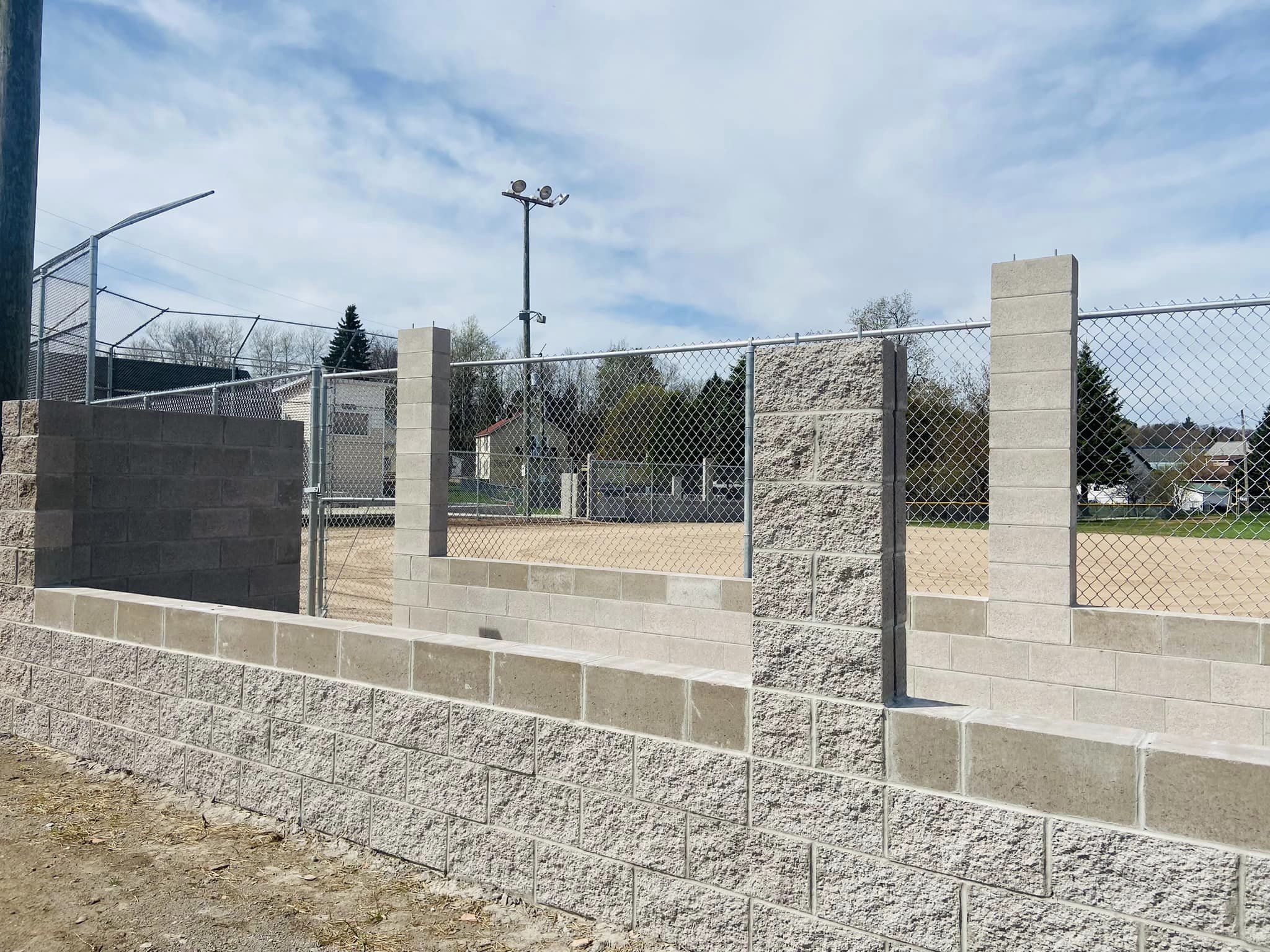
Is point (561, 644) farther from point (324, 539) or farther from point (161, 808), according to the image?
point (161, 808)

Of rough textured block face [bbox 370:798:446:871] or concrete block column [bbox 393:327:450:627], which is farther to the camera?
concrete block column [bbox 393:327:450:627]

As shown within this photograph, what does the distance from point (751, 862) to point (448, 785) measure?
4.58 ft

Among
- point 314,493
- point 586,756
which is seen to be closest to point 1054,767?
point 586,756

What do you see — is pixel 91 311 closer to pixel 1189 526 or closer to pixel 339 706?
pixel 339 706

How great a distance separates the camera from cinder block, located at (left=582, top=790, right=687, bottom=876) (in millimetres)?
3291

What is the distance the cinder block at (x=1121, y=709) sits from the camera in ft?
16.1

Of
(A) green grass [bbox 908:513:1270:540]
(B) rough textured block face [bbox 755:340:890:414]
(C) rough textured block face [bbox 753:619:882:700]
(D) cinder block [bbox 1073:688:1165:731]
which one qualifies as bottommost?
(D) cinder block [bbox 1073:688:1165:731]

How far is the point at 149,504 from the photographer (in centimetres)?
654

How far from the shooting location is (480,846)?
3805 millimetres

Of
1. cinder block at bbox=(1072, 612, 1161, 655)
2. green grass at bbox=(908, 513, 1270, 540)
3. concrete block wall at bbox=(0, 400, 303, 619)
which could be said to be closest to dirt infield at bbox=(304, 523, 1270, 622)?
concrete block wall at bbox=(0, 400, 303, 619)

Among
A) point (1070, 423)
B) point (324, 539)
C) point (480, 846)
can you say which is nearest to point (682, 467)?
point (324, 539)

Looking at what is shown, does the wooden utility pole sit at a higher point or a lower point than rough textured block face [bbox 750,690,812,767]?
higher

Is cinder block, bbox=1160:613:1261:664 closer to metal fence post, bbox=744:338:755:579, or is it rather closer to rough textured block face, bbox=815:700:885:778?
metal fence post, bbox=744:338:755:579

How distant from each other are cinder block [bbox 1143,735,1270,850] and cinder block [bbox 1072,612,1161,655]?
2556 millimetres
